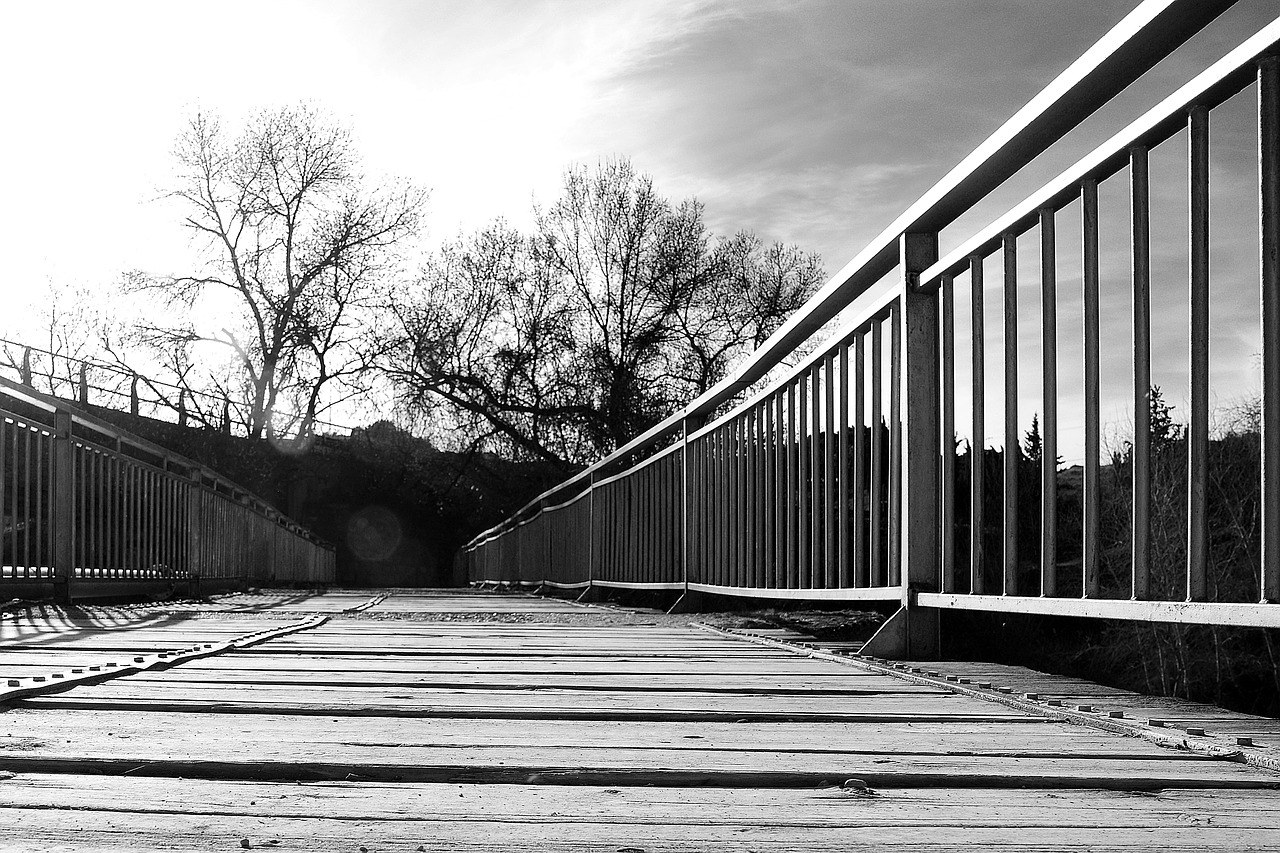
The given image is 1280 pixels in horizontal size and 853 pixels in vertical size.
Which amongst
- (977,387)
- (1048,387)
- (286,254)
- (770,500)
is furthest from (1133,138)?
(286,254)

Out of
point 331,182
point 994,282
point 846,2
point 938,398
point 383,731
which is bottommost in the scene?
point 383,731

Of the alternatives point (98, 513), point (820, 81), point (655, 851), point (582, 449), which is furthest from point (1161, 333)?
point (582, 449)

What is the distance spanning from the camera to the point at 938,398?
2701mm

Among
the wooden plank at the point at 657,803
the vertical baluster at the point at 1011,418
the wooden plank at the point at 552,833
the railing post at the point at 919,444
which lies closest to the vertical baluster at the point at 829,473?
the railing post at the point at 919,444

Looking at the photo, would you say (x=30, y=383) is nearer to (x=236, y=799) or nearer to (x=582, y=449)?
(x=582, y=449)

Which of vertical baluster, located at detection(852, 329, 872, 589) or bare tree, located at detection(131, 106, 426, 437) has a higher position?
bare tree, located at detection(131, 106, 426, 437)

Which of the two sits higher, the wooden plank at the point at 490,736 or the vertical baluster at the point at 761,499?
the vertical baluster at the point at 761,499

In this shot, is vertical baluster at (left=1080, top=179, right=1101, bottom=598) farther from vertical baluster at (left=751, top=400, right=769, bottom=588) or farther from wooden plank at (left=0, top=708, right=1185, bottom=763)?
vertical baluster at (left=751, top=400, right=769, bottom=588)

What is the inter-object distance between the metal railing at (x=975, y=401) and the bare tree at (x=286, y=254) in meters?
19.2

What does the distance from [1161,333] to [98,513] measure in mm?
5701

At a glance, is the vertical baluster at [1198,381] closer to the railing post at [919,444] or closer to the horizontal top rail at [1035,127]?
the horizontal top rail at [1035,127]

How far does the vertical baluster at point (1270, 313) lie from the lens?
4.50 ft

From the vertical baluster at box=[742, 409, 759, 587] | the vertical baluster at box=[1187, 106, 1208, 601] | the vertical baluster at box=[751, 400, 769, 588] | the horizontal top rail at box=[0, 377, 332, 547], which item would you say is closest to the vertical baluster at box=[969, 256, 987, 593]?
the vertical baluster at box=[1187, 106, 1208, 601]

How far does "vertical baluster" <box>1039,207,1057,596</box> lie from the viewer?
2.01m
